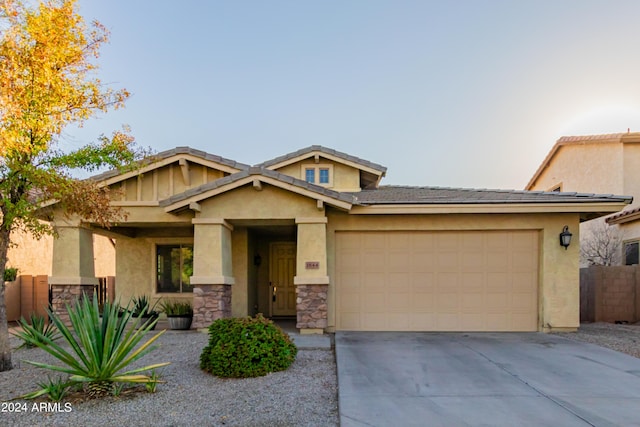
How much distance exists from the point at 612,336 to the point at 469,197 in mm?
4545

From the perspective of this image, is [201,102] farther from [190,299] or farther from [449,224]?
[449,224]

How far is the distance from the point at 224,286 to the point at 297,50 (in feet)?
30.8

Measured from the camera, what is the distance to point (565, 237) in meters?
9.66

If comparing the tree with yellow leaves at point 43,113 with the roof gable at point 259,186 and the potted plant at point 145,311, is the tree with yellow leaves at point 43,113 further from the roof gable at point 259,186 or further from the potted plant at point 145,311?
the potted plant at point 145,311

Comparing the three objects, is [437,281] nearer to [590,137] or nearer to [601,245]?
[601,245]

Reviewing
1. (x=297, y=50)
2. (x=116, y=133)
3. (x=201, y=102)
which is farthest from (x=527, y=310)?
(x=201, y=102)

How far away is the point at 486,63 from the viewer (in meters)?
13.1

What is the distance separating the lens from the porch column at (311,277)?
9.45 meters

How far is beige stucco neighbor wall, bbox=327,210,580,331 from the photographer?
9.86m

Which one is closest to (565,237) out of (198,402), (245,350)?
(245,350)

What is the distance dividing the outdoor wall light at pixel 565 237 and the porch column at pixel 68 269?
1121cm

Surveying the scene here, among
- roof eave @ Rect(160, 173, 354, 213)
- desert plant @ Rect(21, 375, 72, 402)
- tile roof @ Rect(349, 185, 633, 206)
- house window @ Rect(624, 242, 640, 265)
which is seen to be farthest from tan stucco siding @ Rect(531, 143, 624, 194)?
desert plant @ Rect(21, 375, 72, 402)

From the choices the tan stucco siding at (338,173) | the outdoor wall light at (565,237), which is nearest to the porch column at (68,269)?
the tan stucco siding at (338,173)

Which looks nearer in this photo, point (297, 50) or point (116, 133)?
point (116, 133)
